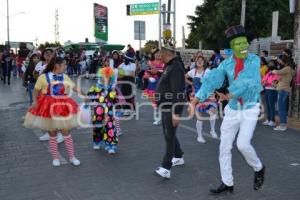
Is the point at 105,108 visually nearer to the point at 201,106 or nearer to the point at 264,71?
the point at 201,106

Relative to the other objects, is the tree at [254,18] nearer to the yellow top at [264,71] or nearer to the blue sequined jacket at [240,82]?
the yellow top at [264,71]

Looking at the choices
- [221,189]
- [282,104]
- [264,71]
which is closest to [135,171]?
[221,189]

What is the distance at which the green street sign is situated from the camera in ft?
69.1

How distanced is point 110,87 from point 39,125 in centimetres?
154

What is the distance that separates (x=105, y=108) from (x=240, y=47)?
3085 mm

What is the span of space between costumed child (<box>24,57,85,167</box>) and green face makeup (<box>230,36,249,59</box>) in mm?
2811

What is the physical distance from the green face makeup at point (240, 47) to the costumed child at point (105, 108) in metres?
2.96

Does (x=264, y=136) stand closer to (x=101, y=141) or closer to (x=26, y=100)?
(x=101, y=141)

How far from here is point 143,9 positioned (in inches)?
853

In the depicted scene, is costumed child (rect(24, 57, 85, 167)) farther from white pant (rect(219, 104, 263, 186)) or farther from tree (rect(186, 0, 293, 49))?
tree (rect(186, 0, 293, 49))

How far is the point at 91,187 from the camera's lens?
5523mm

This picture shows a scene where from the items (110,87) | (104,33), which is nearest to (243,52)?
(110,87)

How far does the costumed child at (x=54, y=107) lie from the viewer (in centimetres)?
646

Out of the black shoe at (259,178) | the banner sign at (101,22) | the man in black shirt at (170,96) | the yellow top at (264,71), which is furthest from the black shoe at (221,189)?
the banner sign at (101,22)
